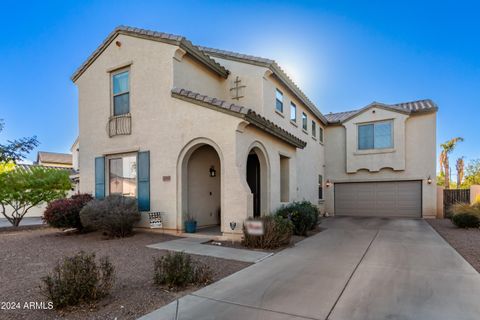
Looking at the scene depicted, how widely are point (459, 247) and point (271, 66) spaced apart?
9.10 meters

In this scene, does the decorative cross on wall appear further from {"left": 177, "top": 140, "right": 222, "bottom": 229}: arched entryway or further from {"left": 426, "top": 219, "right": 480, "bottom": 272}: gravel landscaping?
{"left": 426, "top": 219, "right": 480, "bottom": 272}: gravel landscaping

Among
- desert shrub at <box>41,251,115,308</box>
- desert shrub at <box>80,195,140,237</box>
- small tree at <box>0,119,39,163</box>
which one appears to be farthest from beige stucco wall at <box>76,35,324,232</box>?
small tree at <box>0,119,39,163</box>

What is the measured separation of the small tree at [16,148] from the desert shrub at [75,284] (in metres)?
18.4

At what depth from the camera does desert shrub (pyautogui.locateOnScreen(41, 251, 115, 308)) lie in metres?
3.88

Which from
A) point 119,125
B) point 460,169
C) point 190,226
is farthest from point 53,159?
point 460,169

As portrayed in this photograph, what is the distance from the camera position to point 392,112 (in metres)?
17.6

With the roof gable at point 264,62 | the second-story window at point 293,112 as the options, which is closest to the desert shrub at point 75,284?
the roof gable at point 264,62

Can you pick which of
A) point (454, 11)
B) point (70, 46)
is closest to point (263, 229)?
point (454, 11)

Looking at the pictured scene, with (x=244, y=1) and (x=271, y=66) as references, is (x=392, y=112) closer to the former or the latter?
(x=271, y=66)

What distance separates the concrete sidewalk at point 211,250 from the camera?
6879 millimetres

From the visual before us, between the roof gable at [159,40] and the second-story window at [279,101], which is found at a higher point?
the roof gable at [159,40]

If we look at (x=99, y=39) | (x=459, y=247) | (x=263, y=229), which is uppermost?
(x=99, y=39)

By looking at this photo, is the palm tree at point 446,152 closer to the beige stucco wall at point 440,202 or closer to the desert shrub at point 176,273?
the beige stucco wall at point 440,202

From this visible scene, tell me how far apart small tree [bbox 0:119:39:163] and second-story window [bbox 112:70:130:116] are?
11.6 m
